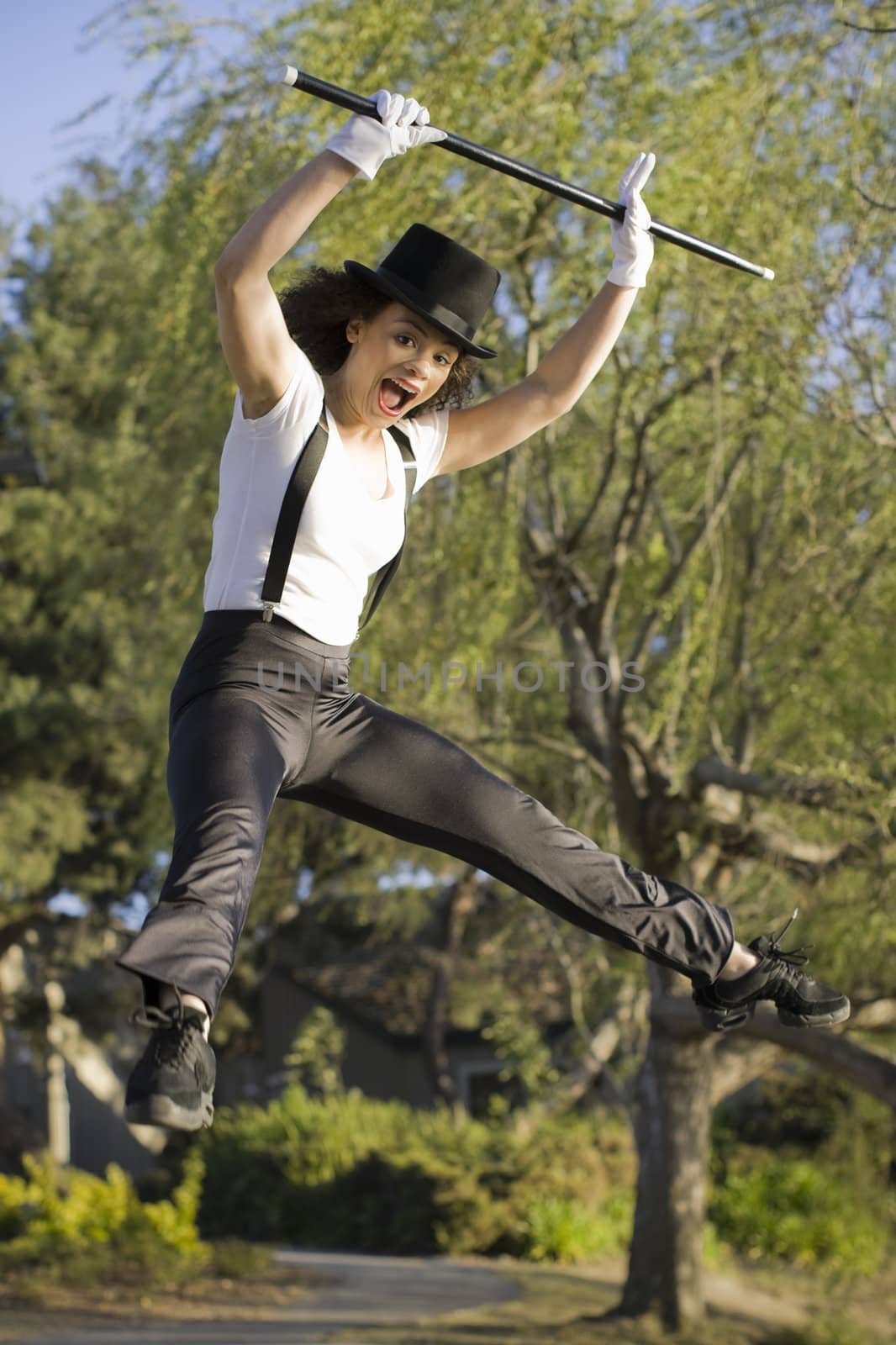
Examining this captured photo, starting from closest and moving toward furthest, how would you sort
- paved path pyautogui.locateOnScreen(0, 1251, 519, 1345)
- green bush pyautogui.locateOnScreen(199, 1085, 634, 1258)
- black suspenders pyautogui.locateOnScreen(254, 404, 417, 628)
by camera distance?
1. black suspenders pyautogui.locateOnScreen(254, 404, 417, 628)
2. paved path pyautogui.locateOnScreen(0, 1251, 519, 1345)
3. green bush pyautogui.locateOnScreen(199, 1085, 634, 1258)

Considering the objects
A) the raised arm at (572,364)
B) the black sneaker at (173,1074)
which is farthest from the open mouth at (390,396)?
the black sneaker at (173,1074)

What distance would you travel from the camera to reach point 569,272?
19.8ft

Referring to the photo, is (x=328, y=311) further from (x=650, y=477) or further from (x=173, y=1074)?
(x=650, y=477)

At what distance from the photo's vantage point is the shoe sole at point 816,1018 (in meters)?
2.87

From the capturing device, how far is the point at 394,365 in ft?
9.02

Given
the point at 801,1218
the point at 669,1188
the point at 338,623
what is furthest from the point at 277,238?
the point at 801,1218

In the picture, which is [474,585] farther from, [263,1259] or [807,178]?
[263,1259]

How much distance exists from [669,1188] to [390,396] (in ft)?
21.2

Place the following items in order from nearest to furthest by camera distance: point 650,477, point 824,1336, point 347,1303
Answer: point 650,477
point 824,1336
point 347,1303

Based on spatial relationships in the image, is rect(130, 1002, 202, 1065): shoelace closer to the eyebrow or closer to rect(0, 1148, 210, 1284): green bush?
the eyebrow

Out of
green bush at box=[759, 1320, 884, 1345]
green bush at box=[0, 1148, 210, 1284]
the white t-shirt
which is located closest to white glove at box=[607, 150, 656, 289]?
the white t-shirt

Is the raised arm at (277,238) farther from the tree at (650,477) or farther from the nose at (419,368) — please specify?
the tree at (650,477)

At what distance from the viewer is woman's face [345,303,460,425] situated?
108 inches

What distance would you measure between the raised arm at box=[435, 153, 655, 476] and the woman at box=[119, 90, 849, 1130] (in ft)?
0.03
